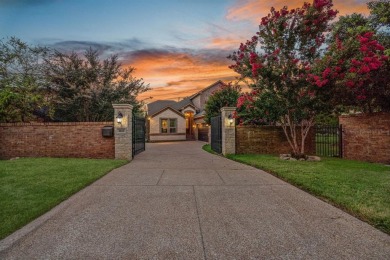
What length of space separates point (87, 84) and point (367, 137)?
14852mm

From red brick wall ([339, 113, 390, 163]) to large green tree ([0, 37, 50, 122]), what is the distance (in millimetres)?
15233

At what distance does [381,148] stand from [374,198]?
6530 mm

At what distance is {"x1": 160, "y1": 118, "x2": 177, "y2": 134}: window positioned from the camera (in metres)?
27.1

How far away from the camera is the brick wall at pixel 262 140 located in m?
12.6

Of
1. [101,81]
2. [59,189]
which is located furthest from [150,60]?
[59,189]

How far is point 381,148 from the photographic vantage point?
9461 mm

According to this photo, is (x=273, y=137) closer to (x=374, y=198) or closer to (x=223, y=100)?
(x=223, y=100)

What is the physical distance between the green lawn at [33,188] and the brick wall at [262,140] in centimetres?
708

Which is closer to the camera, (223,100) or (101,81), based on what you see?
(101,81)

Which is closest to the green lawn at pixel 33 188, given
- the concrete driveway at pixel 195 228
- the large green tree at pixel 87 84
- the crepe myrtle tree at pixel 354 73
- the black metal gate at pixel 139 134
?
the concrete driveway at pixel 195 228

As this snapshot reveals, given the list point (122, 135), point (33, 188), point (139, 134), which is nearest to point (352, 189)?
point (33, 188)

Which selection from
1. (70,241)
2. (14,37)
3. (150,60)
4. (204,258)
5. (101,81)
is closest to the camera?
(204,258)

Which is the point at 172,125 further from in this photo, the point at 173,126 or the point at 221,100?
the point at 221,100

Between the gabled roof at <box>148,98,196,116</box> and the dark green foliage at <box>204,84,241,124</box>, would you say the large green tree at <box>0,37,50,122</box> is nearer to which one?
the dark green foliage at <box>204,84,241,124</box>
